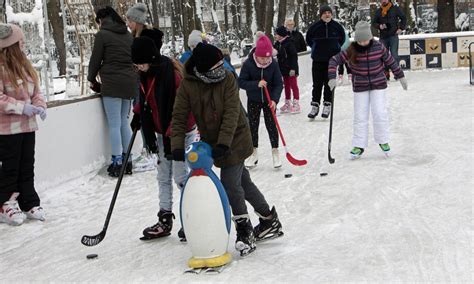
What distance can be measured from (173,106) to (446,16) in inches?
852

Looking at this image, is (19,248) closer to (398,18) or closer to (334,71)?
(334,71)

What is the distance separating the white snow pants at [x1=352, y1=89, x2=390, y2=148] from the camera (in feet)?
27.2

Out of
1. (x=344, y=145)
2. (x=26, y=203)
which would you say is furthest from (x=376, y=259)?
(x=344, y=145)

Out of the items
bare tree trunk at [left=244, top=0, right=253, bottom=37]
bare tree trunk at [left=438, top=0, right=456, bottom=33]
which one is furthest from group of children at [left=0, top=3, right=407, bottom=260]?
bare tree trunk at [left=244, top=0, right=253, bottom=37]

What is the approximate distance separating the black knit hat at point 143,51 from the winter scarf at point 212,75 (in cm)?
54

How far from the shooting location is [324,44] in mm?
11516

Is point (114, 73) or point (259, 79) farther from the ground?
point (114, 73)

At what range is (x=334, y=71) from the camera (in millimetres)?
8336

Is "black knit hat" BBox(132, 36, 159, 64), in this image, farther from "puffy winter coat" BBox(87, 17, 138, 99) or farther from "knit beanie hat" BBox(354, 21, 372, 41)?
"knit beanie hat" BBox(354, 21, 372, 41)

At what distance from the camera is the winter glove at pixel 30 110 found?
616cm

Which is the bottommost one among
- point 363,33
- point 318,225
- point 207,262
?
point 318,225

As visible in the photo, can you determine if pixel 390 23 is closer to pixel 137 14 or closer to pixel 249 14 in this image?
Answer: pixel 137 14

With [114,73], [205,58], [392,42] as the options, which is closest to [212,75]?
[205,58]

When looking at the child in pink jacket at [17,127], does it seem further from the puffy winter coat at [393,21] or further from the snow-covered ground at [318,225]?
the puffy winter coat at [393,21]
